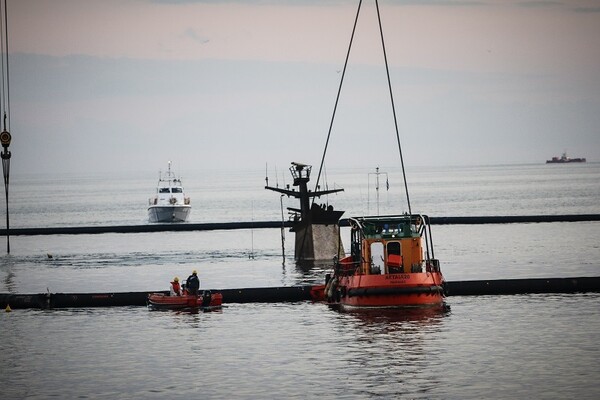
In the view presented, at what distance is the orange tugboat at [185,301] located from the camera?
167 ft

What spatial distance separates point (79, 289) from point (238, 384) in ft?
105

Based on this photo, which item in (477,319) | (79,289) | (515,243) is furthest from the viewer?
(515,243)

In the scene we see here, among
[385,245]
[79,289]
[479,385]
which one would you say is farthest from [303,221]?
[479,385]

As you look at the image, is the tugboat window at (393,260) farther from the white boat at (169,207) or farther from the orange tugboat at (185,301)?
the white boat at (169,207)

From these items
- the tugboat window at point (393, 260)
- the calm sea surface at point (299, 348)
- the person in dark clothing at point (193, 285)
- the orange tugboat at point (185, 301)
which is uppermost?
the tugboat window at point (393, 260)

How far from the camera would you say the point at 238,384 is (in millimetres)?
35531

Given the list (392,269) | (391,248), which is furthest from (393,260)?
(391,248)

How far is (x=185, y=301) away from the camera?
50.8 m

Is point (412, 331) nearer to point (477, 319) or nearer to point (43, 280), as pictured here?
point (477, 319)

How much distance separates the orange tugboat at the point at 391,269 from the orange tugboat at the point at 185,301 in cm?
582

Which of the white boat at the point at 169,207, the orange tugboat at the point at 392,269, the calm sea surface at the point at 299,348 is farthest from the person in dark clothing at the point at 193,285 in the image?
the white boat at the point at 169,207

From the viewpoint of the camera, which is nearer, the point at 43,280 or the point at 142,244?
the point at 43,280

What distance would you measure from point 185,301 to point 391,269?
9566mm

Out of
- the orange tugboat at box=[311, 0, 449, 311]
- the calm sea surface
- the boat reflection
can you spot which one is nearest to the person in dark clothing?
the calm sea surface
